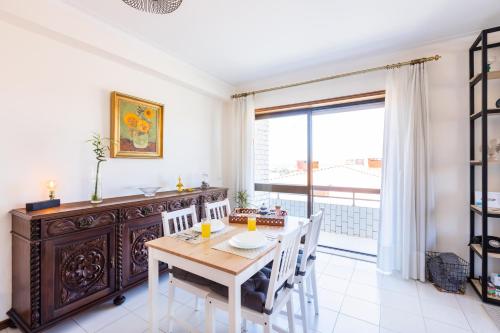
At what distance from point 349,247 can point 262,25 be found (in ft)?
10.8

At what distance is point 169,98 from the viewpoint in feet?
9.89

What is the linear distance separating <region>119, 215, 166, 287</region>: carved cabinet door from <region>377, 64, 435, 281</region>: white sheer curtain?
2.64 metres

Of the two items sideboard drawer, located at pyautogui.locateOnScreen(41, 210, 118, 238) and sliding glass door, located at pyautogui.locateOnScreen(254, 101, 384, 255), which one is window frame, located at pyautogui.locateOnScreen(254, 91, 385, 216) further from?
sideboard drawer, located at pyautogui.locateOnScreen(41, 210, 118, 238)

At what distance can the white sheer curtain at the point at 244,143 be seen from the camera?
363cm

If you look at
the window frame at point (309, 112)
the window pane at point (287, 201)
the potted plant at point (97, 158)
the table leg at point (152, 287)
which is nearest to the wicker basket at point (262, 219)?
the table leg at point (152, 287)

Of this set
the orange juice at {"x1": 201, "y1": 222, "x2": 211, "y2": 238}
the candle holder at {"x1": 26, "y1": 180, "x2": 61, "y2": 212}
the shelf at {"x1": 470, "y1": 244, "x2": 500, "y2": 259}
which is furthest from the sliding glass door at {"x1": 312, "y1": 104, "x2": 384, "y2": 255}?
the candle holder at {"x1": 26, "y1": 180, "x2": 61, "y2": 212}

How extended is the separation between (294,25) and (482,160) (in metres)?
2.21

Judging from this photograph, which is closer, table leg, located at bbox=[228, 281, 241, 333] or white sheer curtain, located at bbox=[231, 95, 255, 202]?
table leg, located at bbox=[228, 281, 241, 333]

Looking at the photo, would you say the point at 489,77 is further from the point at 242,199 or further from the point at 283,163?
the point at 242,199

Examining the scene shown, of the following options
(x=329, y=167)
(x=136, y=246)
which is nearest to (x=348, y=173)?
(x=329, y=167)

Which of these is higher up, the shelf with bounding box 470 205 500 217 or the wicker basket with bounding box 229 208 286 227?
the shelf with bounding box 470 205 500 217

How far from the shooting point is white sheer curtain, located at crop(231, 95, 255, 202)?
363 cm

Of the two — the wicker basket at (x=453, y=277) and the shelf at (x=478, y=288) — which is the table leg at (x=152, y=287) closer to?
the wicker basket at (x=453, y=277)

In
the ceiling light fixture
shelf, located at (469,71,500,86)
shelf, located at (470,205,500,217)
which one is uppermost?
the ceiling light fixture
